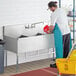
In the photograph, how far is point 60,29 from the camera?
18.9ft

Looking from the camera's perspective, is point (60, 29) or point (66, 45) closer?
point (60, 29)

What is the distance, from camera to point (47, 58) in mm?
7016

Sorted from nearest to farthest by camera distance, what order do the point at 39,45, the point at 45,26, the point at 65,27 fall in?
the point at 65,27 < the point at 39,45 < the point at 45,26

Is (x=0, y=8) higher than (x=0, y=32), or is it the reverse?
(x=0, y=8)

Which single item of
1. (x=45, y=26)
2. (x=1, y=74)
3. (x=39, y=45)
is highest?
(x=45, y=26)

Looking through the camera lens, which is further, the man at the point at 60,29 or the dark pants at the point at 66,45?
the dark pants at the point at 66,45

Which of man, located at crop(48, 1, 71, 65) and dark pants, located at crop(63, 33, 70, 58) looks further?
dark pants, located at crop(63, 33, 70, 58)

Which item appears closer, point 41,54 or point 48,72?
point 48,72

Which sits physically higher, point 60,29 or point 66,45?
point 60,29

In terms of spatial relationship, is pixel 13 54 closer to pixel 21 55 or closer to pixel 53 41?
pixel 21 55

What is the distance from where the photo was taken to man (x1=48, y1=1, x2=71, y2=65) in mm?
5652

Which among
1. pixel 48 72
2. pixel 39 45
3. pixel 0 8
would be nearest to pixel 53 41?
pixel 39 45

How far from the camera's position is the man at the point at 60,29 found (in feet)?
18.5

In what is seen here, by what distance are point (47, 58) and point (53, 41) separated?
722mm
